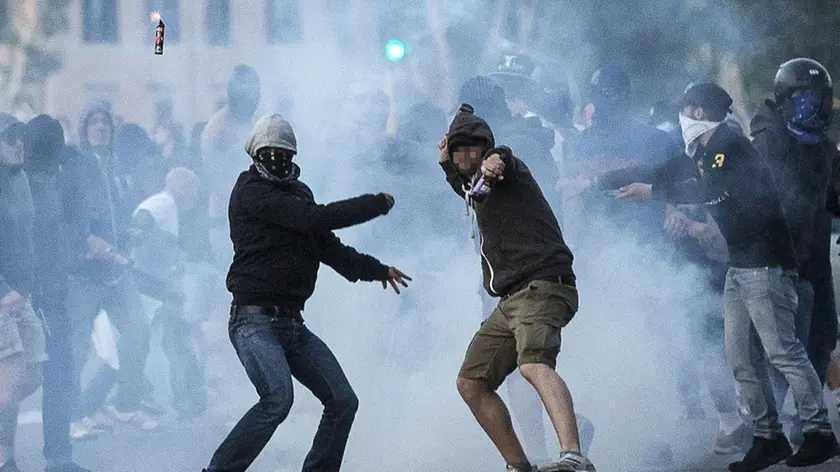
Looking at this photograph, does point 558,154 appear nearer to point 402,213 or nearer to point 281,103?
point 402,213

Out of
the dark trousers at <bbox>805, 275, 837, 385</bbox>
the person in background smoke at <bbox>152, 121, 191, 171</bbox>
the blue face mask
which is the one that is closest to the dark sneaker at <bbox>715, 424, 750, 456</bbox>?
the dark trousers at <bbox>805, 275, 837, 385</bbox>

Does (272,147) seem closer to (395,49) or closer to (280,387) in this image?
(280,387)

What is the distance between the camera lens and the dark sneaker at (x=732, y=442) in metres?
8.40

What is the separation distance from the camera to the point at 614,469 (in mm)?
7844

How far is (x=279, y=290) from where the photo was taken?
6.76 metres

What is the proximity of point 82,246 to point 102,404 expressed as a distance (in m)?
1.19

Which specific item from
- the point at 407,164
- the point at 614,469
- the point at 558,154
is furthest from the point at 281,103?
the point at 614,469

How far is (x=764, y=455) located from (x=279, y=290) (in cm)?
244

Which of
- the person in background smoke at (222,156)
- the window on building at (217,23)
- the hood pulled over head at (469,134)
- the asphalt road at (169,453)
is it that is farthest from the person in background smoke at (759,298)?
the person in background smoke at (222,156)

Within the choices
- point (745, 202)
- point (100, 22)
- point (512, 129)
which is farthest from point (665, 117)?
point (100, 22)

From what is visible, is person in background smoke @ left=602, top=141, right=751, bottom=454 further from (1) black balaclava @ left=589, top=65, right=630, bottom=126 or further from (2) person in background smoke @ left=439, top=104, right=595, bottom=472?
(2) person in background smoke @ left=439, top=104, right=595, bottom=472

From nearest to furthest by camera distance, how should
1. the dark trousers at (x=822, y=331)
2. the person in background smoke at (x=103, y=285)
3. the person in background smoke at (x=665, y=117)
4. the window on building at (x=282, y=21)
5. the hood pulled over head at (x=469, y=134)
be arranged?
the hood pulled over head at (x=469, y=134), the dark trousers at (x=822, y=331), the person in background smoke at (x=103, y=285), the person in background smoke at (x=665, y=117), the window on building at (x=282, y=21)

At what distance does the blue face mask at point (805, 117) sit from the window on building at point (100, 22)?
3.92m

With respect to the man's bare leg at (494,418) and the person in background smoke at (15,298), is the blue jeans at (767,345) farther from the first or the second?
the person in background smoke at (15,298)
